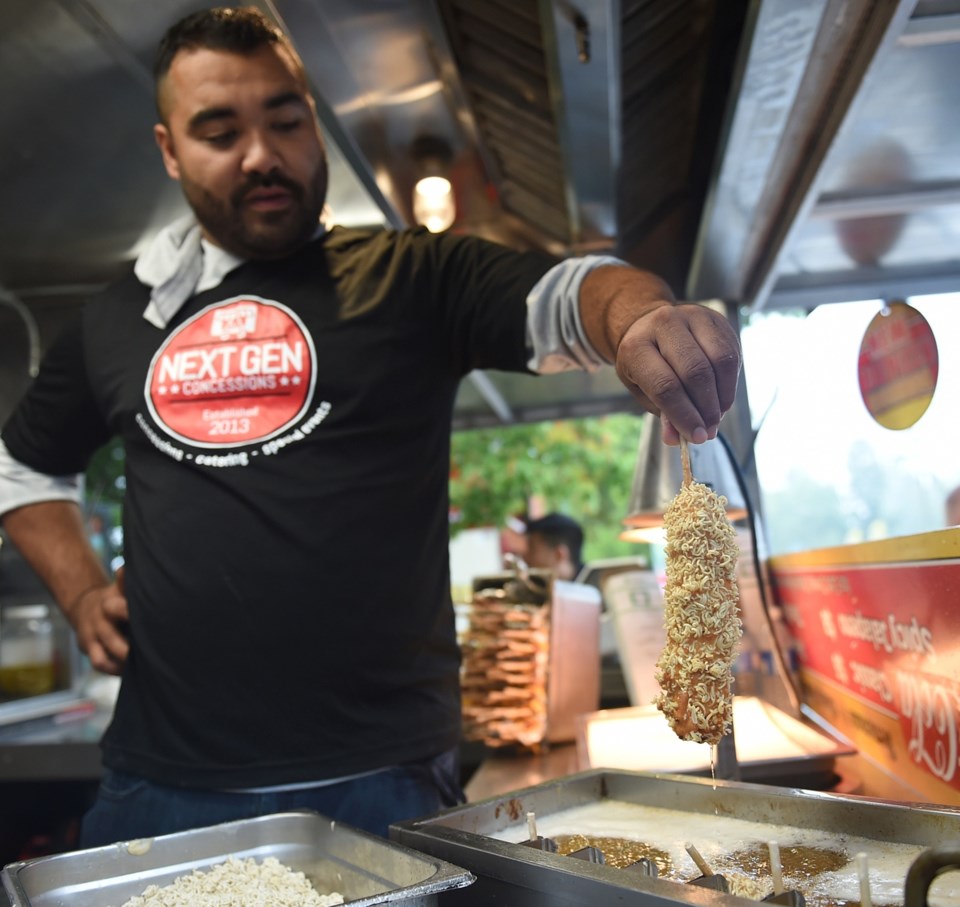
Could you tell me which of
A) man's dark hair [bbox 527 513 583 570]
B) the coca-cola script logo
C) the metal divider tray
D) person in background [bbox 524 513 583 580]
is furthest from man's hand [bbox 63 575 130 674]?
man's dark hair [bbox 527 513 583 570]

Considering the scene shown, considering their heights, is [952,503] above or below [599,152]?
below

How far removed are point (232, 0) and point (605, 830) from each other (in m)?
1.66

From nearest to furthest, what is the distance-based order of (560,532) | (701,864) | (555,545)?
(701,864), (555,545), (560,532)

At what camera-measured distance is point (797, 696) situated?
1928 mm

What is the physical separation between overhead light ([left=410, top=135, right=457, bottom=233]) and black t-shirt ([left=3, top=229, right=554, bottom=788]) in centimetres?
89

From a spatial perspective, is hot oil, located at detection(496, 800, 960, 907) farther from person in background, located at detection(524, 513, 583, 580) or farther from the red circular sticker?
person in background, located at detection(524, 513, 583, 580)

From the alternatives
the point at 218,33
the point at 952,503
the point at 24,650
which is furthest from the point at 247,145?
the point at 24,650

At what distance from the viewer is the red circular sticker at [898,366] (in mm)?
1657

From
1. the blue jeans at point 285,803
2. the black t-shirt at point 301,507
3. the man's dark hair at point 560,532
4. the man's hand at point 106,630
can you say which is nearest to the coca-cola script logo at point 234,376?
the black t-shirt at point 301,507

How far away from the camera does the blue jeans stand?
1420 mm

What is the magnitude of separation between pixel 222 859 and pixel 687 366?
850 mm

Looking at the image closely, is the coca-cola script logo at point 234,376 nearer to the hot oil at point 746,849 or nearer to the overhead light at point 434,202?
the hot oil at point 746,849

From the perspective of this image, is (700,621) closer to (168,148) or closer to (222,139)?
(222,139)

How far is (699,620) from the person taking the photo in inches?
42.3
